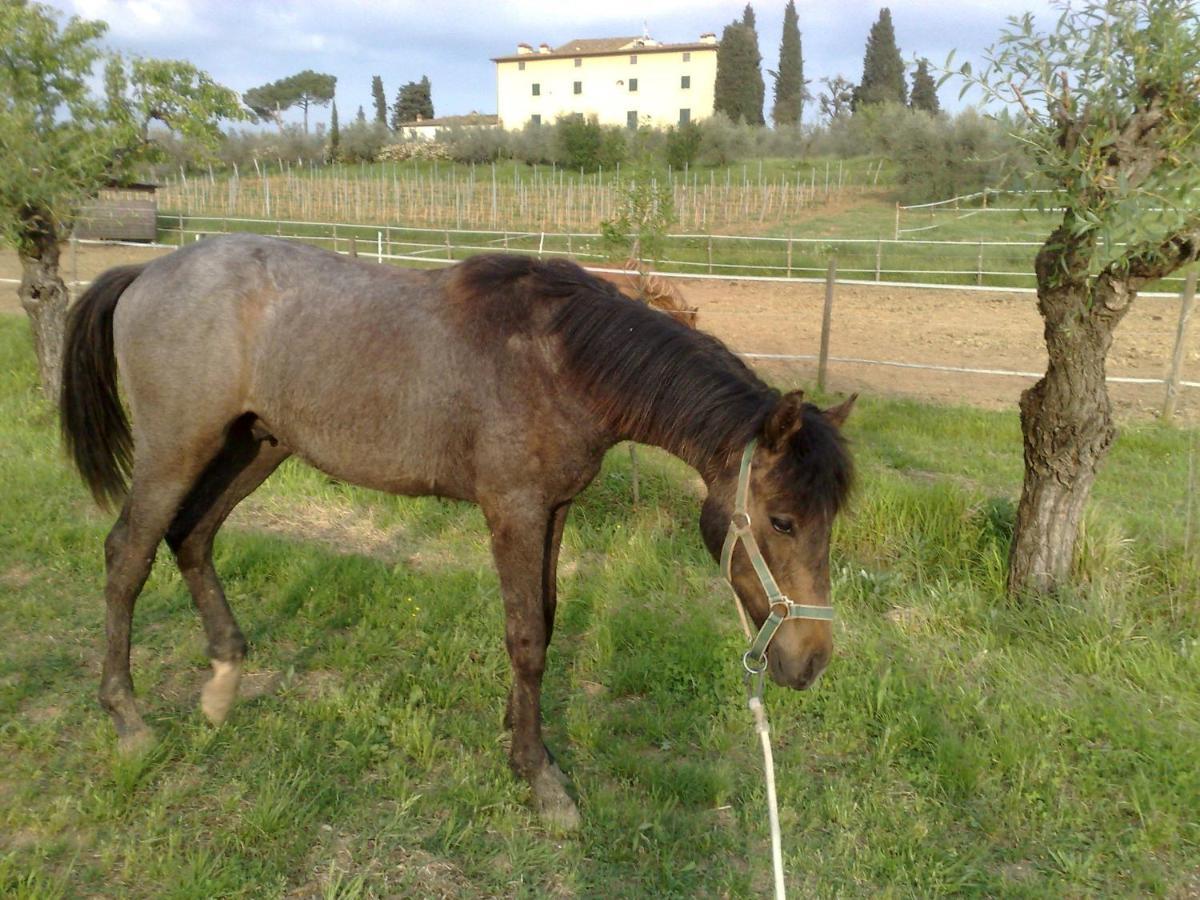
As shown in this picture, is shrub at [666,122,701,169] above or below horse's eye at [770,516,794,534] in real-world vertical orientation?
above

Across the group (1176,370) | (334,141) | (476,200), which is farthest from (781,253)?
(334,141)

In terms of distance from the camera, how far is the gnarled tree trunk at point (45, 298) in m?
7.75

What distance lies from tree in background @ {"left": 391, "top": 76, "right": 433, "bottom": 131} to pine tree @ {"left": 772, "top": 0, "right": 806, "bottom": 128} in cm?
3460

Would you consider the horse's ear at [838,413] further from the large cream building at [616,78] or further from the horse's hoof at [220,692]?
the large cream building at [616,78]

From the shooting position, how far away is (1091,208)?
383 cm

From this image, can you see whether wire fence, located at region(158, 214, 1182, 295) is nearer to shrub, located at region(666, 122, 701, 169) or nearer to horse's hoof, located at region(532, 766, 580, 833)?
horse's hoof, located at region(532, 766, 580, 833)

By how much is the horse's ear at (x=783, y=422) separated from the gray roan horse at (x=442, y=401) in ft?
0.11

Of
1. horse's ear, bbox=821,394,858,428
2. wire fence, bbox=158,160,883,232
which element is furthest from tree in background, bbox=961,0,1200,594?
wire fence, bbox=158,160,883,232

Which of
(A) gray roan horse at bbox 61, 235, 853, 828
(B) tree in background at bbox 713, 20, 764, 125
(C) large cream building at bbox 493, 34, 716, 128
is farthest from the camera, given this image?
(C) large cream building at bbox 493, 34, 716, 128

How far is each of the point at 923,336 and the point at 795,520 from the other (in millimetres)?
12884

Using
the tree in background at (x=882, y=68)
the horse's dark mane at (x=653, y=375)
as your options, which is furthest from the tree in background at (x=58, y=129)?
the tree in background at (x=882, y=68)

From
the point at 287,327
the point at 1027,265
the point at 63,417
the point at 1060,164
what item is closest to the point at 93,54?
the point at 63,417

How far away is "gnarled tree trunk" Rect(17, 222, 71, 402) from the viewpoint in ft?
25.4

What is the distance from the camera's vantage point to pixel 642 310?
3139 millimetres
